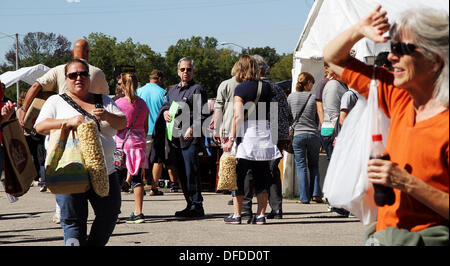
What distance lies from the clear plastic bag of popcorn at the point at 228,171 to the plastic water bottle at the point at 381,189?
5800 mm

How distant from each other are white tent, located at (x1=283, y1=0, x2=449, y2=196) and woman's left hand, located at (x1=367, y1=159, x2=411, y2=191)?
8766 millimetres

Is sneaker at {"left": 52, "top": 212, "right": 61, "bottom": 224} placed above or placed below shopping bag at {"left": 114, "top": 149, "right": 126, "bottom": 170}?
below

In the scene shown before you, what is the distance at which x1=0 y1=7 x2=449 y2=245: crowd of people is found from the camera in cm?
305

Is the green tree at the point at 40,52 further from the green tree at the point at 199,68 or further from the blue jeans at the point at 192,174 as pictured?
the blue jeans at the point at 192,174

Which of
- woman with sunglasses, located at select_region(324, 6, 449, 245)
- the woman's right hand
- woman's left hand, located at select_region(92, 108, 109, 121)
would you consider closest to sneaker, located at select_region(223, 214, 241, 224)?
woman's left hand, located at select_region(92, 108, 109, 121)

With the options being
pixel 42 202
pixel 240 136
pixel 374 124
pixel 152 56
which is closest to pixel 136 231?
pixel 240 136

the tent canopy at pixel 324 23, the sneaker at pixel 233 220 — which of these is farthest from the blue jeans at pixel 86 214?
the tent canopy at pixel 324 23

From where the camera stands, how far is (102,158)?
5348mm

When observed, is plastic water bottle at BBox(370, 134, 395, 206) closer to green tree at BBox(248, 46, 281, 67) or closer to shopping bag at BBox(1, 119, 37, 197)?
shopping bag at BBox(1, 119, 37, 197)
